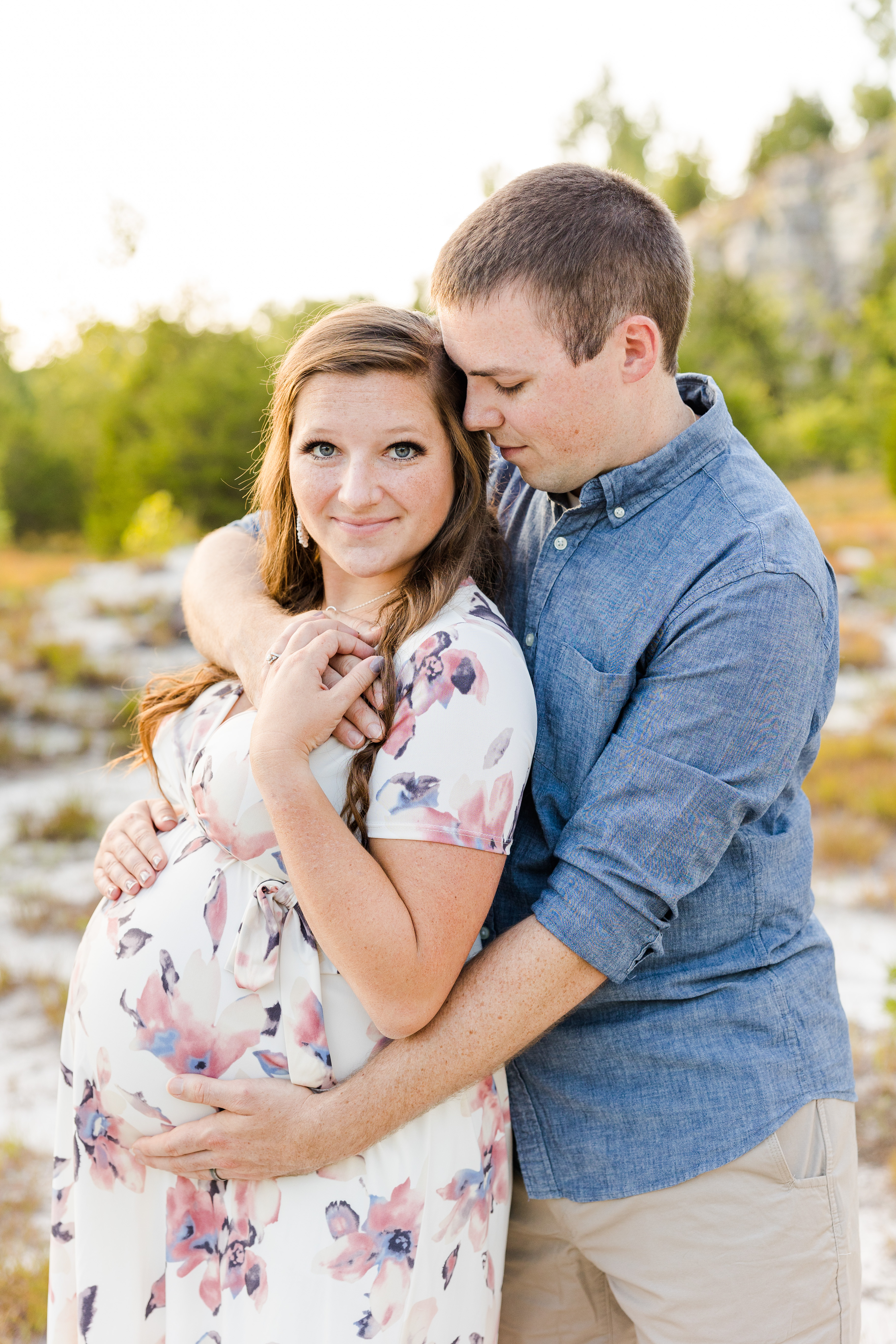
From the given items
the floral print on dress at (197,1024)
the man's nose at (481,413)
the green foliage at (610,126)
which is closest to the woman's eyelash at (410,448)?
the man's nose at (481,413)

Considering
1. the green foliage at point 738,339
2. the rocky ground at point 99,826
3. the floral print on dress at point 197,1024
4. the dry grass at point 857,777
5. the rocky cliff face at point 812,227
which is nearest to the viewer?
the floral print on dress at point 197,1024

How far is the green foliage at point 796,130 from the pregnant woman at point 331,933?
41430 millimetres

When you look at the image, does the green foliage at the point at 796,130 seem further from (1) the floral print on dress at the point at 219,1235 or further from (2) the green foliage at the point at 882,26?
(1) the floral print on dress at the point at 219,1235

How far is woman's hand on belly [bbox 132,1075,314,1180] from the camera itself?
159 centimetres

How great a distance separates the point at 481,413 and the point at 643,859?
830 mm

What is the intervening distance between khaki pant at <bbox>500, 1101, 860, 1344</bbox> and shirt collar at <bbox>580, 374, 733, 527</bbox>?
1082 millimetres

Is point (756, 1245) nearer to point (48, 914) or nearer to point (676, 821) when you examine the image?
point (676, 821)

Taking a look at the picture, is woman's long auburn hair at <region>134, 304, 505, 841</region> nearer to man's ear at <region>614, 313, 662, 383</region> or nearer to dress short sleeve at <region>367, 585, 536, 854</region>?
dress short sleeve at <region>367, 585, 536, 854</region>

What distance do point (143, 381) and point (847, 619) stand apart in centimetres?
1393

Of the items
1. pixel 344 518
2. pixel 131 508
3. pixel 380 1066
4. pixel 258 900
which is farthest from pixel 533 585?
pixel 131 508

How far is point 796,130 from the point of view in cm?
3722

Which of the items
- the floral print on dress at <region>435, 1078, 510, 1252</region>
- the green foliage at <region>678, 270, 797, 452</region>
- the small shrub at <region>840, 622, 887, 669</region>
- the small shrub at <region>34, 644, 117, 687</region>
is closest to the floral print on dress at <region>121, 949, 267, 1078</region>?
the floral print on dress at <region>435, 1078, 510, 1252</region>

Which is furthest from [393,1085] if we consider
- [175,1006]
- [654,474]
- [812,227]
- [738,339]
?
[812,227]

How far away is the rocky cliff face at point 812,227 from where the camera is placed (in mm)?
31750
